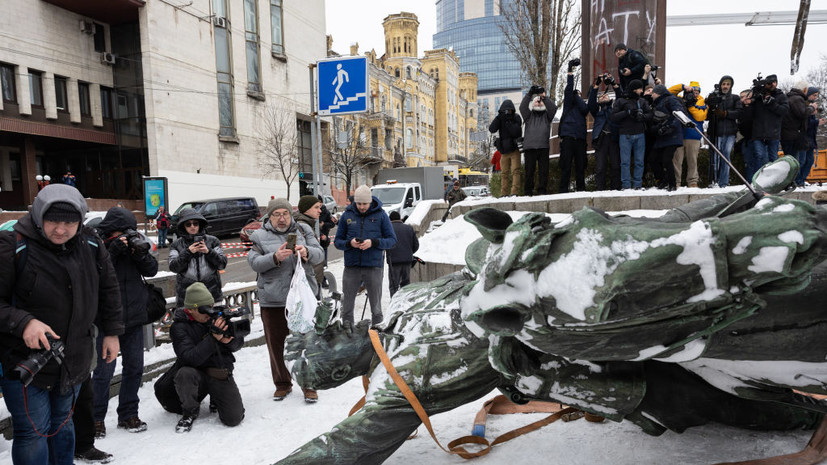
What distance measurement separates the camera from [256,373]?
5.02m

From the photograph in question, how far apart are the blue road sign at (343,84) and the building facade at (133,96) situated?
20507mm

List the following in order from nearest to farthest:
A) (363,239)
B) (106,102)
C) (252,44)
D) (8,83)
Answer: (363,239) < (8,83) < (106,102) < (252,44)

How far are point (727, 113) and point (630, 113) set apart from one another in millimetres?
1916

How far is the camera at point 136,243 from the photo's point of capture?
3.94m

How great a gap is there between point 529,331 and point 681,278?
0.44 meters

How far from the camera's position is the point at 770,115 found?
7.86m

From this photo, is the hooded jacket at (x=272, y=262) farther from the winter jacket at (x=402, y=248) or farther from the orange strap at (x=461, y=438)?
the winter jacket at (x=402, y=248)

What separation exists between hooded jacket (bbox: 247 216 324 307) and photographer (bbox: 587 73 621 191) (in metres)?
5.24

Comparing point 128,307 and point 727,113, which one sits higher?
point 727,113

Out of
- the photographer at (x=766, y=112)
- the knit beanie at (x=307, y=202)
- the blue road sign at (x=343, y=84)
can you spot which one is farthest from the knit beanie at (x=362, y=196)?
the photographer at (x=766, y=112)

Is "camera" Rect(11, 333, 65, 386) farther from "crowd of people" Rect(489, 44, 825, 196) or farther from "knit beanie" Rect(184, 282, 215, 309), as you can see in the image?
"crowd of people" Rect(489, 44, 825, 196)

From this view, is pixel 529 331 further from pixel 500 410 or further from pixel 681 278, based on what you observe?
pixel 500 410

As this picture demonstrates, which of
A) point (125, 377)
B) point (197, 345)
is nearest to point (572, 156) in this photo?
point (197, 345)

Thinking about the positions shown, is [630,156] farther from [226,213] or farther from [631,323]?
[226,213]
